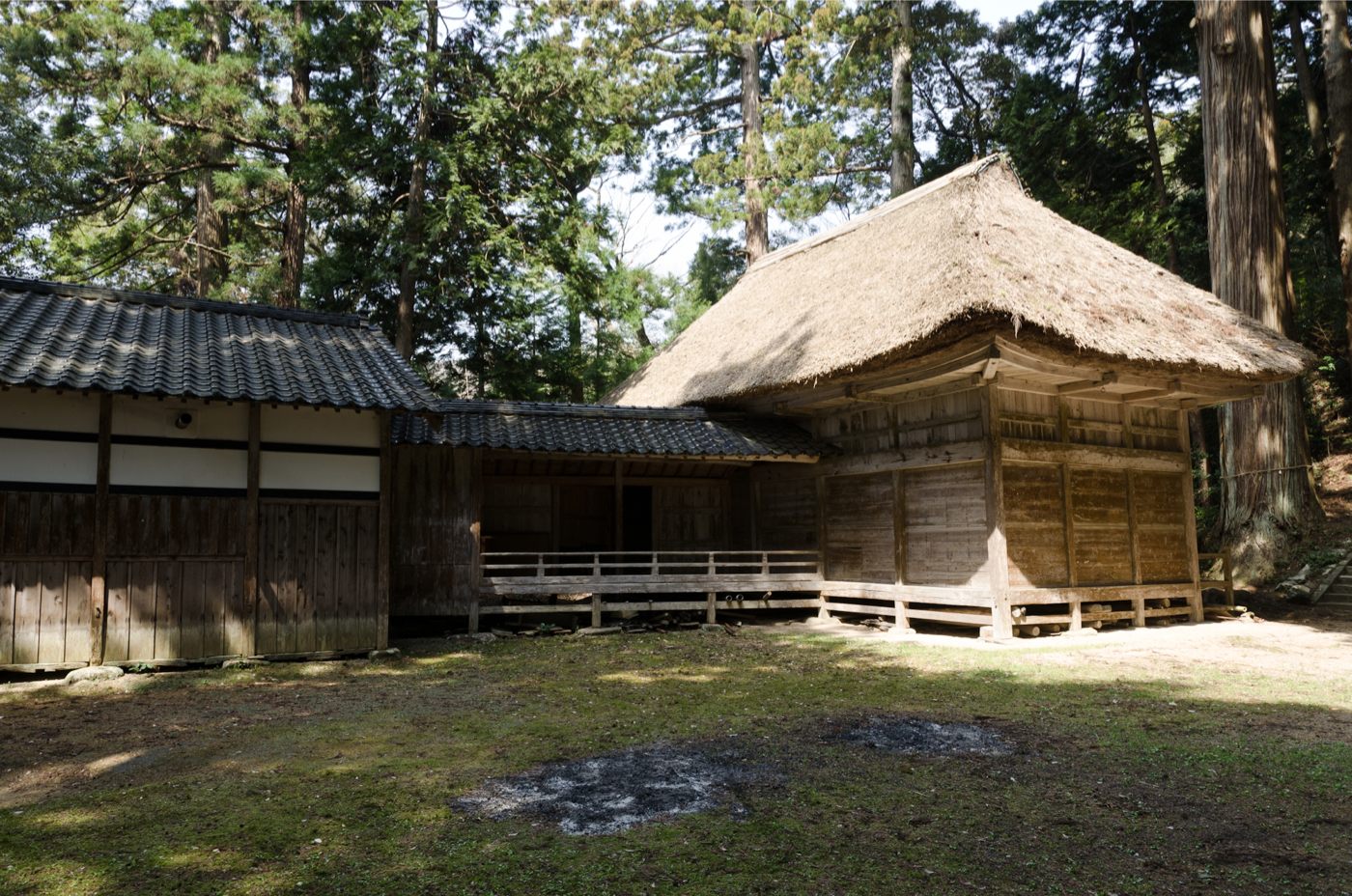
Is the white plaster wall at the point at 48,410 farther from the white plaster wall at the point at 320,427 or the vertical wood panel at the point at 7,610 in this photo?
the white plaster wall at the point at 320,427

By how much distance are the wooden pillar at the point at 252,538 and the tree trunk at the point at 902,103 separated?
15.8 m

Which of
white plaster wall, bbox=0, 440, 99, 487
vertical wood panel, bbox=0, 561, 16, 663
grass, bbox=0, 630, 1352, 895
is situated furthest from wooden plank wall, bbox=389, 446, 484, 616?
vertical wood panel, bbox=0, 561, 16, 663

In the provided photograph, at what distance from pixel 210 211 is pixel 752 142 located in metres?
12.9

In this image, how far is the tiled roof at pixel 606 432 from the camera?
37.2 ft

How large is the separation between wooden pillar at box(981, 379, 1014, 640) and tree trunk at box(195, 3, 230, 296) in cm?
1535

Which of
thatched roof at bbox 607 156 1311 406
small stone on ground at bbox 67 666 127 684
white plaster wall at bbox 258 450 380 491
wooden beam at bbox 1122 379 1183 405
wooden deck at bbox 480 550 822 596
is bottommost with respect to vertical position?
small stone on ground at bbox 67 666 127 684

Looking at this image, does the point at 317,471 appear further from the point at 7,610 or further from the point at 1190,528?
the point at 1190,528

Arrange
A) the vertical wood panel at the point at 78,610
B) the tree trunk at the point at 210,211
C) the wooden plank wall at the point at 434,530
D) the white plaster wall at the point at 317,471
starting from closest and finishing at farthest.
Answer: the vertical wood panel at the point at 78,610
the white plaster wall at the point at 317,471
the wooden plank wall at the point at 434,530
the tree trunk at the point at 210,211

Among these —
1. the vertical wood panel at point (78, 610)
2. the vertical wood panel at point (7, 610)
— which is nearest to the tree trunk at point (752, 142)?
the vertical wood panel at point (78, 610)

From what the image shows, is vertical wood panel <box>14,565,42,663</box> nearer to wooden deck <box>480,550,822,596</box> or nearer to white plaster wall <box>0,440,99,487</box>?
white plaster wall <box>0,440,99,487</box>

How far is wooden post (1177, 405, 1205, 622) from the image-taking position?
12.0 m

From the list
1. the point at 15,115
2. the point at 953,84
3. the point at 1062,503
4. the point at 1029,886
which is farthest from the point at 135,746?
the point at 953,84

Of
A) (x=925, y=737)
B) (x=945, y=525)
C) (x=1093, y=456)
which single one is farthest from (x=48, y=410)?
(x=1093, y=456)

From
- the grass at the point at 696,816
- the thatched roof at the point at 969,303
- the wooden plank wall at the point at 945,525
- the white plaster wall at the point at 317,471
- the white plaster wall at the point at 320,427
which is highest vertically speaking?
the thatched roof at the point at 969,303
